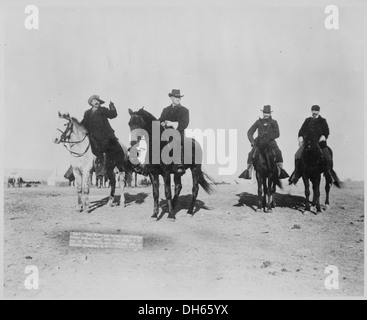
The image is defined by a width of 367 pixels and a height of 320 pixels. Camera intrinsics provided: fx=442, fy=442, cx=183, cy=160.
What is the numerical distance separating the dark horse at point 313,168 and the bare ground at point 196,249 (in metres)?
0.13

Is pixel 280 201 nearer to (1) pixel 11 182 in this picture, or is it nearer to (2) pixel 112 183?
(2) pixel 112 183

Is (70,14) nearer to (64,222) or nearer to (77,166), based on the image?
(77,166)

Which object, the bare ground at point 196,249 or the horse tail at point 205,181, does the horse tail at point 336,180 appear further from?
the horse tail at point 205,181

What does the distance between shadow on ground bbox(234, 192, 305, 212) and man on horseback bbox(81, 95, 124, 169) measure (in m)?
1.67

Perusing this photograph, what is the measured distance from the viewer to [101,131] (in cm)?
580

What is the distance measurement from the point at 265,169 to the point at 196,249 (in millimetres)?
1353

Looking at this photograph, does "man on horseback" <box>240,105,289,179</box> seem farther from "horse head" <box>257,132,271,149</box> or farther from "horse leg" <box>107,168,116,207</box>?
"horse leg" <box>107,168,116,207</box>

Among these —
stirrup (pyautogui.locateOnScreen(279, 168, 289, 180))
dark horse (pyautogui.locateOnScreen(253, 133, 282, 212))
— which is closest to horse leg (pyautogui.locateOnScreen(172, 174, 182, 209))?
dark horse (pyautogui.locateOnScreen(253, 133, 282, 212))

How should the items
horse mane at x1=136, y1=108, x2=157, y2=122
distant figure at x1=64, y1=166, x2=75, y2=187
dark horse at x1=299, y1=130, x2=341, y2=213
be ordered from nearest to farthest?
1. horse mane at x1=136, y1=108, x2=157, y2=122
2. dark horse at x1=299, y1=130, x2=341, y2=213
3. distant figure at x1=64, y1=166, x2=75, y2=187

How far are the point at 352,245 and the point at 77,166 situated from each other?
11.9 ft

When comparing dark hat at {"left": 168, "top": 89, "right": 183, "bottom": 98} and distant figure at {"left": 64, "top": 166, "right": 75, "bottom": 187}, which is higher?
dark hat at {"left": 168, "top": 89, "right": 183, "bottom": 98}

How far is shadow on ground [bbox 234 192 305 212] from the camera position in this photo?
5777 millimetres

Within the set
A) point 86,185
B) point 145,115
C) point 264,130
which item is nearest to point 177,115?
point 145,115

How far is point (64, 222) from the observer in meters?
5.67
